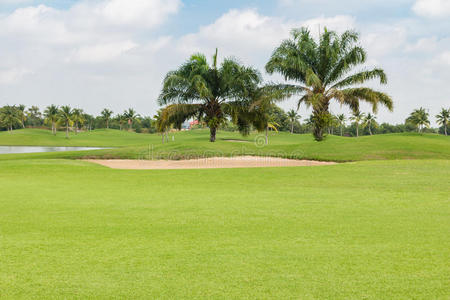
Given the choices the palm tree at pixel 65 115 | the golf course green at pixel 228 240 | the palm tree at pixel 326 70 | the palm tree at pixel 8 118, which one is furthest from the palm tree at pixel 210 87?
the palm tree at pixel 8 118

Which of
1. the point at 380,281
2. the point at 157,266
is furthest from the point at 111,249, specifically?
the point at 380,281

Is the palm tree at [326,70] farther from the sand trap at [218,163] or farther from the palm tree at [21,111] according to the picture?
the palm tree at [21,111]

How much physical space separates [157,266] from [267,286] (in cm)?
144

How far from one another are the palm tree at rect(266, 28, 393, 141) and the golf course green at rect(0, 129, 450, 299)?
1676 cm

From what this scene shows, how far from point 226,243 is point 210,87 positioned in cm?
2793

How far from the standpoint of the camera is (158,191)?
36.7 feet

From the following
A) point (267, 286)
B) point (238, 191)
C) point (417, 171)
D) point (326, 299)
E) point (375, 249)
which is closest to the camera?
point (326, 299)

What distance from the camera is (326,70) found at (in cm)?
2886

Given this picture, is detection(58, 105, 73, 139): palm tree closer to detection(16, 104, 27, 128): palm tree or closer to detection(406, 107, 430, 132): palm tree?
detection(16, 104, 27, 128): palm tree

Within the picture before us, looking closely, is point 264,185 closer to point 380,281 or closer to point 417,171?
point 417,171

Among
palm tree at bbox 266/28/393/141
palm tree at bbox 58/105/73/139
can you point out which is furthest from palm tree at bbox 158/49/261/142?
palm tree at bbox 58/105/73/139

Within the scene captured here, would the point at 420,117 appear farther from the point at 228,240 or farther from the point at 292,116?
the point at 228,240

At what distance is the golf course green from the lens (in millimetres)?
4145

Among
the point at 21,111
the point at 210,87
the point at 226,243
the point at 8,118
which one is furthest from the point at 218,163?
the point at 21,111
